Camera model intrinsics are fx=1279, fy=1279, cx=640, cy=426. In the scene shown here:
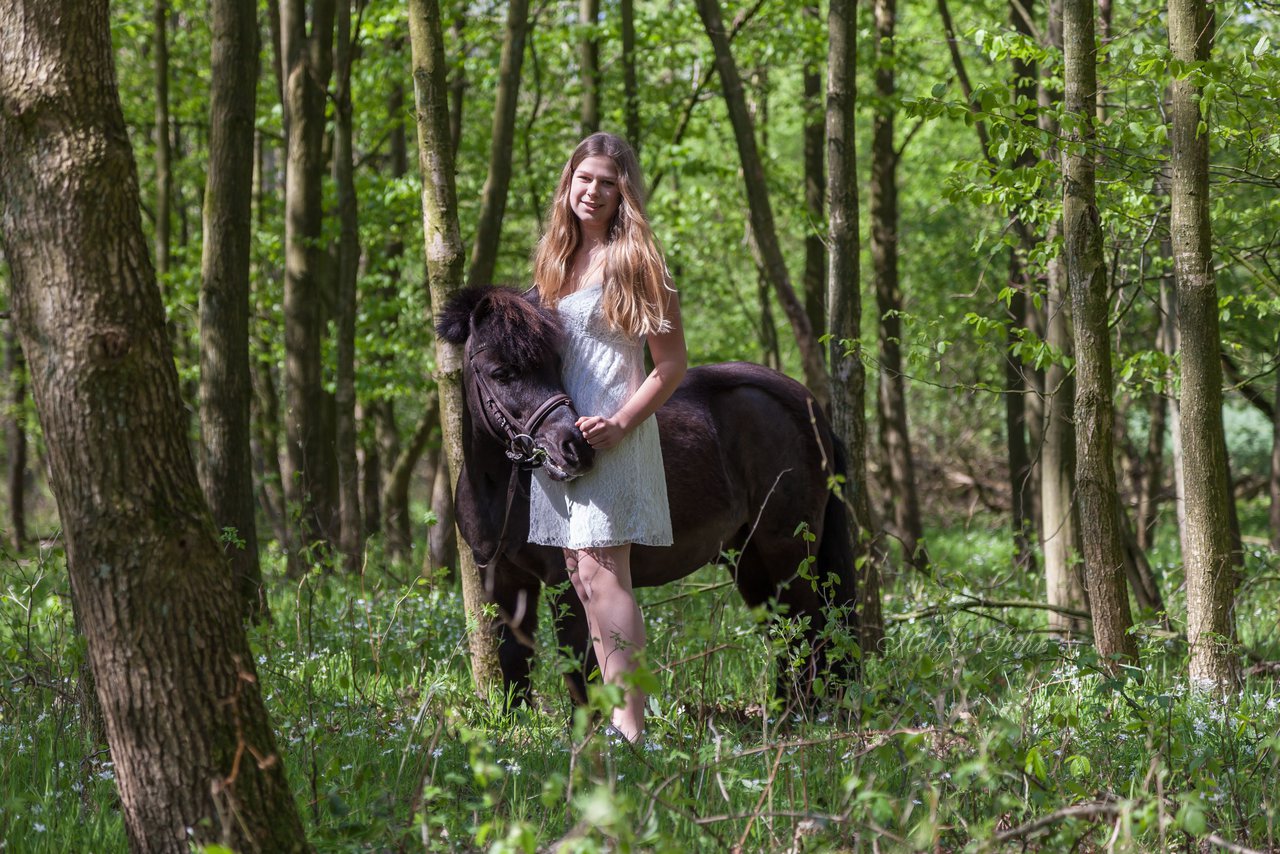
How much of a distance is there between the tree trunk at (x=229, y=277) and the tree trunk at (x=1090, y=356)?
4225mm

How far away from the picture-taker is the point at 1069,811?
269 centimetres

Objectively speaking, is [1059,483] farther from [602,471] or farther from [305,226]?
[305,226]

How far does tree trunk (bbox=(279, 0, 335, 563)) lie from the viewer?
962 centimetres

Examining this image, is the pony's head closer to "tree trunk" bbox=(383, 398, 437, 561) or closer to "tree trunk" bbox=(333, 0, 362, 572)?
"tree trunk" bbox=(333, 0, 362, 572)

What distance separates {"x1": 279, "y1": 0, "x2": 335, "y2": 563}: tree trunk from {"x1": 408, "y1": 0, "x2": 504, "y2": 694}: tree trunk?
4147mm

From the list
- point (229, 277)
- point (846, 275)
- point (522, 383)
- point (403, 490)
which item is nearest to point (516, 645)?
point (522, 383)

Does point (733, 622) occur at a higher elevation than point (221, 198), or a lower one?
lower

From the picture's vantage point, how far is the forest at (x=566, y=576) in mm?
2922

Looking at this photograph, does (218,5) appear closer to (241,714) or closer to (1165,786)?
(241,714)

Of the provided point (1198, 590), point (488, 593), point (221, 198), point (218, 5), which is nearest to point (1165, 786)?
point (1198, 590)

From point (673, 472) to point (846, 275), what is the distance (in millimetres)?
1586

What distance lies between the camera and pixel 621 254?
4629mm

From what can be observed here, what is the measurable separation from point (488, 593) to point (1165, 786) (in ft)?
8.47

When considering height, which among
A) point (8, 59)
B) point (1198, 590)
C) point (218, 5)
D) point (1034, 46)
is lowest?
point (1198, 590)
